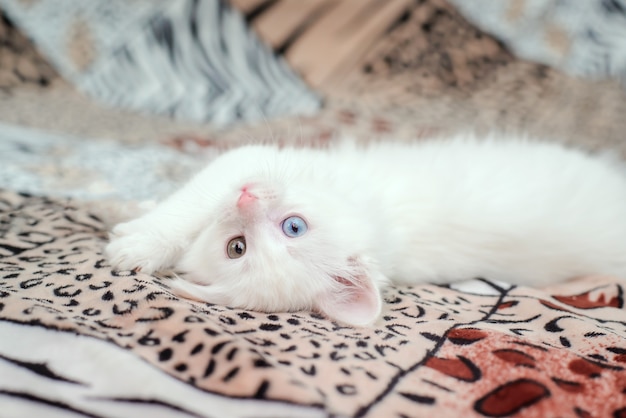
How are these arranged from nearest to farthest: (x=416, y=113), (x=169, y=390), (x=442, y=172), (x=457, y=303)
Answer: (x=169, y=390) → (x=457, y=303) → (x=442, y=172) → (x=416, y=113)

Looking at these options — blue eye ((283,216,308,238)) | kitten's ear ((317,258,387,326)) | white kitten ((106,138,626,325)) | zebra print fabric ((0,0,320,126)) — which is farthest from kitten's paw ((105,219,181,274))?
zebra print fabric ((0,0,320,126))

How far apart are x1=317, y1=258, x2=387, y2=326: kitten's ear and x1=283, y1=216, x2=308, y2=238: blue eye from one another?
0.13m

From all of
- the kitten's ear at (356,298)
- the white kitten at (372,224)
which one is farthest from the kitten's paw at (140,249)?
the kitten's ear at (356,298)

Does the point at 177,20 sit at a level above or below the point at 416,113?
above

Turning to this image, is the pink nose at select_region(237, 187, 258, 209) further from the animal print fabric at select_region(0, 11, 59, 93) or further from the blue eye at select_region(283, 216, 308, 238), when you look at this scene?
the animal print fabric at select_region(0, 11, 59, 93)

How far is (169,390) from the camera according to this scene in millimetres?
705

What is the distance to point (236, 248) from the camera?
4.03 ft

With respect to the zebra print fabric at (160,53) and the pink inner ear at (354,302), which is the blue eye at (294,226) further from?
the zebra print fabric at (160,53)

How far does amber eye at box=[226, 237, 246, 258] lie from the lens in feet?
4.00

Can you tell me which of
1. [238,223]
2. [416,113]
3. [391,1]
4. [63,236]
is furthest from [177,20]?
[238,223]

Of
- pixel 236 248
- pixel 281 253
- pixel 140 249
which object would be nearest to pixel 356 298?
pixel 281 253

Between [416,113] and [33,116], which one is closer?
[33,116]

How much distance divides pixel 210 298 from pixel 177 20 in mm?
2248

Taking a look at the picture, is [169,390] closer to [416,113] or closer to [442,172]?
[442,172]
